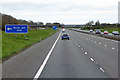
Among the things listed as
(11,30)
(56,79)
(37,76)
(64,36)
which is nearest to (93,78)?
(56,79)

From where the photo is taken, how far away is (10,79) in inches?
370

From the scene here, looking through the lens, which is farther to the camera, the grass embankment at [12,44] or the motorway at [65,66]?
the grass embankment at [12,44]

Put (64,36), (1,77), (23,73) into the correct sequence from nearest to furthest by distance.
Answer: (1,77) < (23,73) < (64,36)

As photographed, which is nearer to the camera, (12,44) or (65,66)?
(65,66)

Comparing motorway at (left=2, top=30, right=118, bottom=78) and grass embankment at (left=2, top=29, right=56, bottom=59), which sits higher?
grass embankment at (left=2, top=29, right=56, bottom=59)

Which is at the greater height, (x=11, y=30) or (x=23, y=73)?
(x=11, y=30)

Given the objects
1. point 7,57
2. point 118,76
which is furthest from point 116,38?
point 118,76

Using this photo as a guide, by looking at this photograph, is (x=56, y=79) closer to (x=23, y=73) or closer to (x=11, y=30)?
(x=23, y=73)

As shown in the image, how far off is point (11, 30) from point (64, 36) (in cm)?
1525

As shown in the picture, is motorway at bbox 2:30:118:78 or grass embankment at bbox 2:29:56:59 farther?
grass embankment at bbox 2:29:56:59

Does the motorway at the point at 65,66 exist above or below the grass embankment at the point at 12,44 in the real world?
below

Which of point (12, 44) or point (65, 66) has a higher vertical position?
point (12, 44)

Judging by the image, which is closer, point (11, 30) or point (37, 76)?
point (37, 76)

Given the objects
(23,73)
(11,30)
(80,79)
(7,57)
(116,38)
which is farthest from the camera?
(116,38)
